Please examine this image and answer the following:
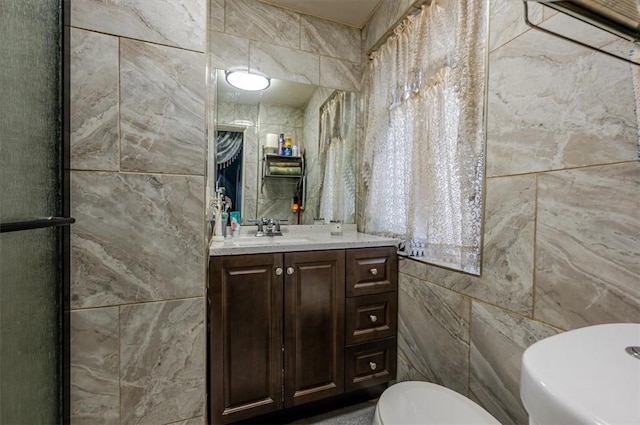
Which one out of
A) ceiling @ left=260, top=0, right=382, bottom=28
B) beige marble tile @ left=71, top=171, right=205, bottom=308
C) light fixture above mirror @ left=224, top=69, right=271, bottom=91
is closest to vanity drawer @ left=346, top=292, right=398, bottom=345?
beige marble tile @ left=71, top=171, right=205, bottom=308

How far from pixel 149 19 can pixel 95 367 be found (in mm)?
1196

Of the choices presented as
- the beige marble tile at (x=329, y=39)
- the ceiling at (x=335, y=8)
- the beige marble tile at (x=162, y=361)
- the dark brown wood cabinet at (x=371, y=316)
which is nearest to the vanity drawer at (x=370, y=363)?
the dark brown wood cabinet at (x=371, y=316)

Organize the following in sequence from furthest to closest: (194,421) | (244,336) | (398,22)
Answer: (398,22) → (244,336) → (194,421)

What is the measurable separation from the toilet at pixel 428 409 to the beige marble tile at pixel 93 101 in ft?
4.34

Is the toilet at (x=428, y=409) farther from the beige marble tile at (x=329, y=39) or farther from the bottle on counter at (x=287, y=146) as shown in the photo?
the beige marble tile at (x=329, y=39)

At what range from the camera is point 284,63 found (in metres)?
1.97

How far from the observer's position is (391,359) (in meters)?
1.65

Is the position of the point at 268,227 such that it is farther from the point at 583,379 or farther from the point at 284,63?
the point at 583,379

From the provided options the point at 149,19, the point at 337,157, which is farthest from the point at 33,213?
the point at 337,157

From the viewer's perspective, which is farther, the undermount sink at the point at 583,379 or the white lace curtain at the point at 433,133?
the white lace curtain at the point at 433,133

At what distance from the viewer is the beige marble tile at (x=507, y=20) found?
1005 mm

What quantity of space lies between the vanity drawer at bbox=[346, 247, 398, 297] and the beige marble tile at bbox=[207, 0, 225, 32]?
1.64 meters

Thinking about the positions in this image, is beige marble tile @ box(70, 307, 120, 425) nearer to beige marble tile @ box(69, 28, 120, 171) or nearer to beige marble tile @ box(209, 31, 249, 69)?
beige marble tile @ box(69, 28, 120, 171)

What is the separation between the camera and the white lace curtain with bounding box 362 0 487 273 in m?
1.22
